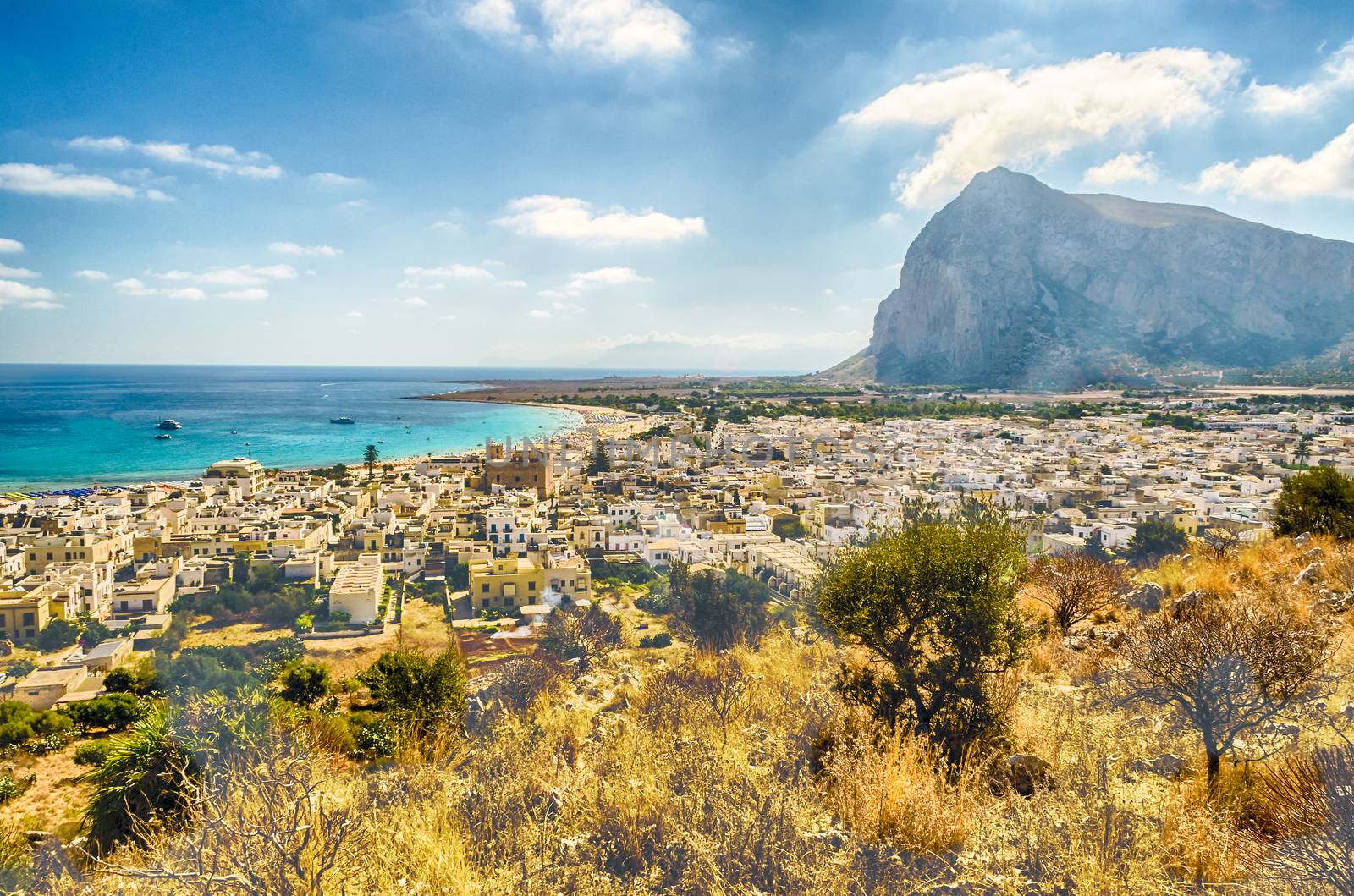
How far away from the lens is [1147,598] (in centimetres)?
777

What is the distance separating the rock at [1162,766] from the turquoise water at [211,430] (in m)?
44.4

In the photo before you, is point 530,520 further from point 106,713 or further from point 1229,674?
point 1229,674

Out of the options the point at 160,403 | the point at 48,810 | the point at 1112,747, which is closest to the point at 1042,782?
the point at 1112,747

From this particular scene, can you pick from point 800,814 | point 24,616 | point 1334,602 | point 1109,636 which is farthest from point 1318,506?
point 24,616

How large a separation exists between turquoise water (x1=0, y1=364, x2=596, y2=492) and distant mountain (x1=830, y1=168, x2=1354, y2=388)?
6028 cm

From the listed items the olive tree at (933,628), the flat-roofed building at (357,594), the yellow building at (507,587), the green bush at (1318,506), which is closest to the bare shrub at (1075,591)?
the olive tree at (933,628)

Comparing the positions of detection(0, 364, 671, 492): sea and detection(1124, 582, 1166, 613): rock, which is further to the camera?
detection(0, 364, 671, 492): sea

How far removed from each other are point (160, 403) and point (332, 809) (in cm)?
11188

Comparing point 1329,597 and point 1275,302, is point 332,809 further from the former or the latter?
point 1275,302

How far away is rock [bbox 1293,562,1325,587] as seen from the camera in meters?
6.88

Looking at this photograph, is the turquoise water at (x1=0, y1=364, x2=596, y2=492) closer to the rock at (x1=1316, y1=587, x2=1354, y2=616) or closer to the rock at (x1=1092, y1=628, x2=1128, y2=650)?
the rock at (x1=1092, y1=628, x2=1128, y2=650)

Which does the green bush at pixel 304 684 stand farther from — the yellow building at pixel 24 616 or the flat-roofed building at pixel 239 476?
the flat-roofed building at pixel 239 476

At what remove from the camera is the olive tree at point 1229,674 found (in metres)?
4.19

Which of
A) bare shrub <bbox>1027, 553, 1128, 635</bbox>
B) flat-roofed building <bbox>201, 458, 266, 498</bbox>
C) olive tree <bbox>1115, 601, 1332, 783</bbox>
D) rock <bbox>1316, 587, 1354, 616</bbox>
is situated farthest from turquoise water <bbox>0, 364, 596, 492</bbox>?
rock <bbox>1316, 587, 1354, 616</bbox>
